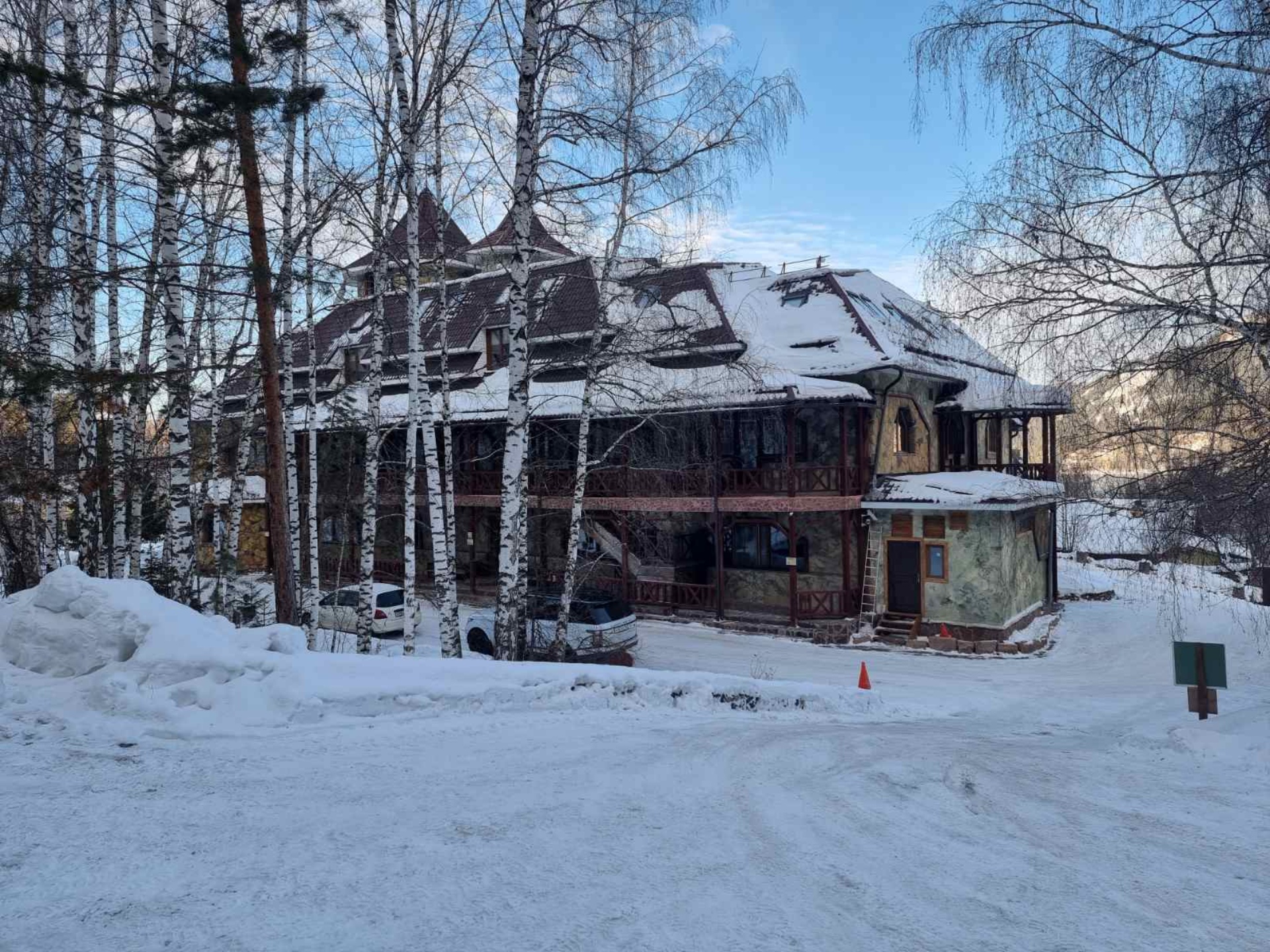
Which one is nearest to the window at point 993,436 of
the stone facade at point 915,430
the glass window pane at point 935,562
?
the stone facade at point 915,430

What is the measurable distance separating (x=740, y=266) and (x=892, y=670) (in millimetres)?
15207

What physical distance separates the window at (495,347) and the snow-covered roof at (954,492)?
12.6m

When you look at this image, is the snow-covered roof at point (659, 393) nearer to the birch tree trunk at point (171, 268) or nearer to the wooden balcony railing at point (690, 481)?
the wooden balcony railing at point (690, 481)

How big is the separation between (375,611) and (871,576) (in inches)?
485

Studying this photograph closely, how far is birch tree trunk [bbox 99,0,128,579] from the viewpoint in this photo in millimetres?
11500

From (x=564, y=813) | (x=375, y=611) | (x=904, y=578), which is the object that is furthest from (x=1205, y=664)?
(x=375, y=611)

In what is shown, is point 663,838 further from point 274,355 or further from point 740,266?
point 740,266

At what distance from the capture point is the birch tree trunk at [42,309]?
1012 centimetres

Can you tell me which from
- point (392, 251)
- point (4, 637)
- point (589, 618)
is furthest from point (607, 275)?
point (4, 637)

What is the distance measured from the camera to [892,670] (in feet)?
54.9

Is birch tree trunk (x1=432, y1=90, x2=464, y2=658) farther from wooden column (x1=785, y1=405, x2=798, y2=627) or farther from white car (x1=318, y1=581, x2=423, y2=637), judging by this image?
wooden column (x1=785, y1=405, x2=798, y2=627)

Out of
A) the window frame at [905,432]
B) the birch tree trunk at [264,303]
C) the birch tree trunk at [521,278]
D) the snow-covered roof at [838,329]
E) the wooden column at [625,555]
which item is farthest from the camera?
the window frame at [905,432]

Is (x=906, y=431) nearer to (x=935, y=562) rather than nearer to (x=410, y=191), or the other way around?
(x=935, y=562)

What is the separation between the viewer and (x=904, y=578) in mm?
20734
